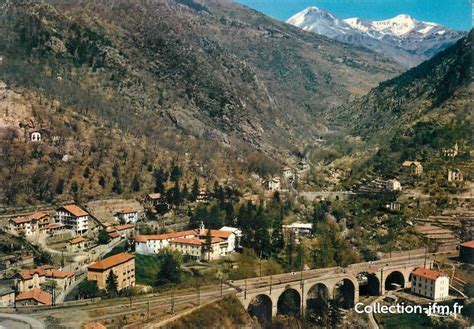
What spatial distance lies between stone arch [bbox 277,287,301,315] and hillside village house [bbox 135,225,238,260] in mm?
4997

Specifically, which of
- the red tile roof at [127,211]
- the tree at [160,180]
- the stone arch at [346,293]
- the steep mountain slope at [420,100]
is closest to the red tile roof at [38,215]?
the red tile roof at [127,211]

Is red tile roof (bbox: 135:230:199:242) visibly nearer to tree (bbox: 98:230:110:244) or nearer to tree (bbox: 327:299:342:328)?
tree (bbox: 98:230:110:244)

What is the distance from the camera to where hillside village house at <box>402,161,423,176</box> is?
4518cm

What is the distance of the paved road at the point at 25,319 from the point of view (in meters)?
22.7

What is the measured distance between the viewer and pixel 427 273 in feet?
99.5

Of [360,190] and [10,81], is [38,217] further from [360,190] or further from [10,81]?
[360,190]

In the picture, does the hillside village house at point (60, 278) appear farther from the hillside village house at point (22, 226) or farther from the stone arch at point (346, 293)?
the stone arch at point (346, 293)

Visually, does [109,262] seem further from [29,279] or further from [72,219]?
[72,219]

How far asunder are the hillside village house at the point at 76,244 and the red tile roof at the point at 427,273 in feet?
60.6

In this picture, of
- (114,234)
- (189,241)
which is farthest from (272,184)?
(114,234)

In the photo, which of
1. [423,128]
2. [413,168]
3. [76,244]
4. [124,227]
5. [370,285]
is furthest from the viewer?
[423,128]

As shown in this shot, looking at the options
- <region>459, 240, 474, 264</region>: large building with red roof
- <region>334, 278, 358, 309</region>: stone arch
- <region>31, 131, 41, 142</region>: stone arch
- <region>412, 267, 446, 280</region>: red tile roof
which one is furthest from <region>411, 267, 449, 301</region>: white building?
<region>31, 131, 41, 142</region>: stone arch

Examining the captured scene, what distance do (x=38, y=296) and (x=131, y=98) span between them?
38562 mm

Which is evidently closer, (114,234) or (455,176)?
(114,234)
